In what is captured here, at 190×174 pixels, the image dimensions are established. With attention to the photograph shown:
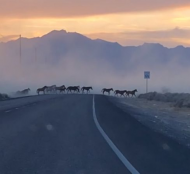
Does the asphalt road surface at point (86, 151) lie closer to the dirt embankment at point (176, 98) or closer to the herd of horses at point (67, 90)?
the dirt embankment at point (176, 98)

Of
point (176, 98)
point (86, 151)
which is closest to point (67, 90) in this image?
point (176, 98)

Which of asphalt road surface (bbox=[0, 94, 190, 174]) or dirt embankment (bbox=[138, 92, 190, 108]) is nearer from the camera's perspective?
asphalt road surface (bbox=[0, 94, 190, 174])

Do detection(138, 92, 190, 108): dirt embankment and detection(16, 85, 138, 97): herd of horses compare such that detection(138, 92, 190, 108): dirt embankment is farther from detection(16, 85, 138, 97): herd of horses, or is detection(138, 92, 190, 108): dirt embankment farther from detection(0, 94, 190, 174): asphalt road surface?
detection(0, 94, 190, 174): asphalt road surface

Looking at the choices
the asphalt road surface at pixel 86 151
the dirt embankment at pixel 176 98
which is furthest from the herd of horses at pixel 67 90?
the asphalt road surface at pixel 86 151

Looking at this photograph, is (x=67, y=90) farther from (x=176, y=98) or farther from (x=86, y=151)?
(x=86, y=151)

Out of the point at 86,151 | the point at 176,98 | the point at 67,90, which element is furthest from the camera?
the point at 67,90

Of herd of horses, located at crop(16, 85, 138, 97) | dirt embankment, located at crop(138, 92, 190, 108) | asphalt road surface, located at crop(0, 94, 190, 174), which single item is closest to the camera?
asphalt road surface, located at crop(0, 94, 190, 174)

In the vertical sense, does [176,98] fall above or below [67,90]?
above

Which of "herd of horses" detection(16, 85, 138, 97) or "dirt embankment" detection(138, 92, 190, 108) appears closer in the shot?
"dirt embankment" detection(138, 92, 190, 108)

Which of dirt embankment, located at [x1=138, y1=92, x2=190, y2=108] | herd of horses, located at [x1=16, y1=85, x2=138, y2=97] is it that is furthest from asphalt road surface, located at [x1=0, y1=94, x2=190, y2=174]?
herd of horses, located at [x1=16, y1=85, x2=138, y2=97]

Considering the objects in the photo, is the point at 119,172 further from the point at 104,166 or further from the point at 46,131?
the point at 46,131

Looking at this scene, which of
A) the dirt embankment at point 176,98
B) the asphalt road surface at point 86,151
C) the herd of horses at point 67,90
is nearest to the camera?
the asphalt road surface at point 86,151

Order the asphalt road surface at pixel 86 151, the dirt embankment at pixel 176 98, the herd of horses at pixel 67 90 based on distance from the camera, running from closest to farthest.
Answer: the asphalt road surface at pixel 86 151 → the dirt embankment at pixel 176 98 → the herd of horses at pixel 67 90

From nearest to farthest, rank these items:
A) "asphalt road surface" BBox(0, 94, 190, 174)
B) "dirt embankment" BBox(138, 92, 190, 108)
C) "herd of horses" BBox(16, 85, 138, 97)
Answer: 1. "asphalt road surface" BBox(0, 94, 190, 174)
2. "dirt embankment" BBox(138, 92, 190, 108)
3. "herd of horses" BBox(16, 85, 138, 97)
